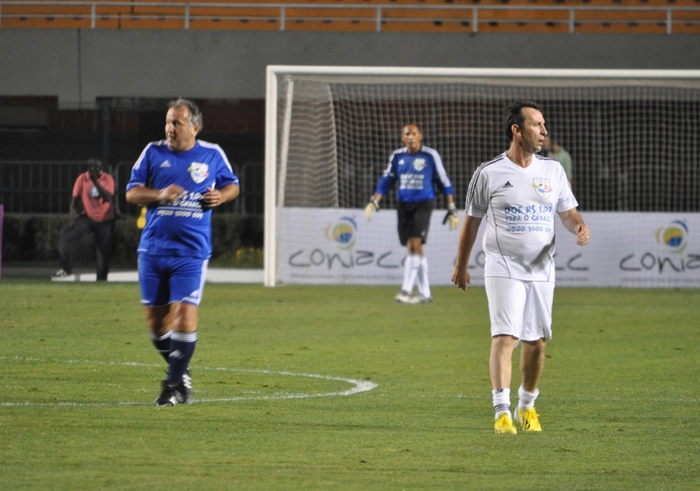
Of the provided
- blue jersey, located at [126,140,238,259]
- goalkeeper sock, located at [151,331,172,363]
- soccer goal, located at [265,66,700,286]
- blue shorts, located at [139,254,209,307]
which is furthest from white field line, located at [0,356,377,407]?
soccer goal, located at [265,66,700,286]

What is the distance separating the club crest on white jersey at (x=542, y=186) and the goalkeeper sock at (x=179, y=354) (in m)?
2.28

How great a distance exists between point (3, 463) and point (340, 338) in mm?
6567

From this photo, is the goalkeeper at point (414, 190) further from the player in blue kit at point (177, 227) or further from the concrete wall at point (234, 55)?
the concrete wall at point (234, 55)

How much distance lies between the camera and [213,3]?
91.2ft

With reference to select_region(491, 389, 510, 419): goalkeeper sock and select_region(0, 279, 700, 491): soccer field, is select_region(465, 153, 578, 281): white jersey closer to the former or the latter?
select_region(491, 389, 510, 419): goalkeeper sock

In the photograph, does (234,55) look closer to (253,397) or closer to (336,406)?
(253,397)

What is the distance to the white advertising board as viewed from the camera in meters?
19.0

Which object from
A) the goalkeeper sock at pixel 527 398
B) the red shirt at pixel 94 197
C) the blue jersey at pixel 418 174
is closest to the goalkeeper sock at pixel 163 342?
the goalkeeper sock at pixel 527 398

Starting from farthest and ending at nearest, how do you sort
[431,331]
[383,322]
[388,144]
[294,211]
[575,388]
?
[388,144] < [294,211] < [383,322] < [431,331] < [575,388]

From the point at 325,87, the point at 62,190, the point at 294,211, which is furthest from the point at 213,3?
the point at 294,211

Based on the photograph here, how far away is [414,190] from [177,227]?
8.64 meters

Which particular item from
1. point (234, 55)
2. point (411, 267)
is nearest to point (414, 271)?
point (411, 267)

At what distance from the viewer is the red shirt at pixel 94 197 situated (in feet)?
62.0

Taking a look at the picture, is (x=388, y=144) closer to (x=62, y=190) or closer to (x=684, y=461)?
(x=62, y=190)
